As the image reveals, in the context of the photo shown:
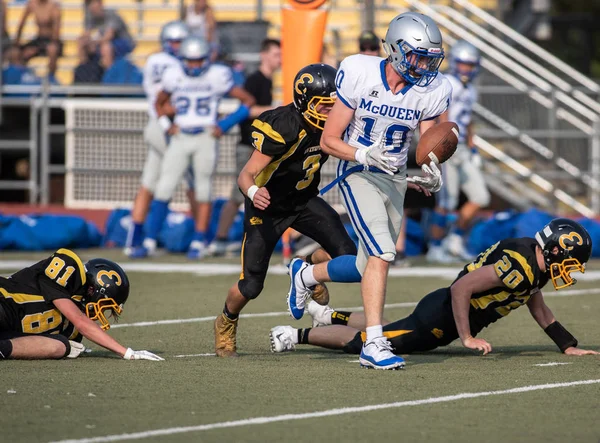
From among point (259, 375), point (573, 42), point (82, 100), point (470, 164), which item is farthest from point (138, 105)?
point (259, 375)

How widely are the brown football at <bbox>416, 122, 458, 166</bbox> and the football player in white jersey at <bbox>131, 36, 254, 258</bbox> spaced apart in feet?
21.3

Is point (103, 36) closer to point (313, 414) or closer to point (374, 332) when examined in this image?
point (374, 332)

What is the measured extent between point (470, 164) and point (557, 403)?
744 cm

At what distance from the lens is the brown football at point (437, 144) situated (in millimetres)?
6469

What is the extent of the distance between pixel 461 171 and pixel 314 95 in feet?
20.2

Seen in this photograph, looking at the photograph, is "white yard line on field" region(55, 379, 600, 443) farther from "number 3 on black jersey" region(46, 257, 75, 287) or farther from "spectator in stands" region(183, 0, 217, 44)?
"spectator in stands" region(183, 0, 217, 44)

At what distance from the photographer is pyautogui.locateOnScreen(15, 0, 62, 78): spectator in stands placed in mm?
17125

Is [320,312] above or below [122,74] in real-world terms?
below

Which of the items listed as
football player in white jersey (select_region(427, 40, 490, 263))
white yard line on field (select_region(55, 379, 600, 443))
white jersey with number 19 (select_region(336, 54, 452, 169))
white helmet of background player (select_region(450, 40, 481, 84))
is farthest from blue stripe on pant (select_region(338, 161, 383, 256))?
white helmet of background player (select_region(450, 40, 481, 84))

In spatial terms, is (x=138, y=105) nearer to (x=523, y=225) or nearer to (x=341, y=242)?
(x=523, y=225)

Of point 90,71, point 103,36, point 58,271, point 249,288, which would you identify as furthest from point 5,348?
point 103,36

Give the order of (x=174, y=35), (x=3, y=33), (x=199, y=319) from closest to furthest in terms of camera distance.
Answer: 1. (x=199, y=319)
2. (x=174, y=35)
3. (x=3, y=33)

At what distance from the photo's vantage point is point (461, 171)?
41.4 feet

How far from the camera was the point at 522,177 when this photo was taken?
581 inches
